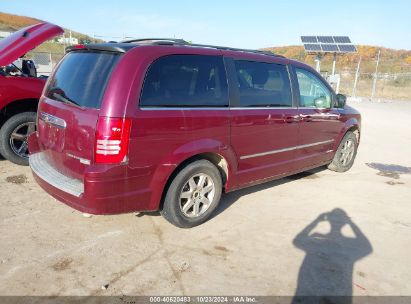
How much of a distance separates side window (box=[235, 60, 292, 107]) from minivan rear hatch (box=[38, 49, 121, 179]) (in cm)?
149

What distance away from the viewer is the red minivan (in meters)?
3.17

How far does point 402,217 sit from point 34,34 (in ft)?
18.2

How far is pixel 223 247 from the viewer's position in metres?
3.59

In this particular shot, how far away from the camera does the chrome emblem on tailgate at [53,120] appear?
347cm

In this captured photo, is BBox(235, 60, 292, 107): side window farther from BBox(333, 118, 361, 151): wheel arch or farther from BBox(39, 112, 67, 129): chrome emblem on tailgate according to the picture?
BBox(39, 112, 67, 129): chrome emblem on tailgate

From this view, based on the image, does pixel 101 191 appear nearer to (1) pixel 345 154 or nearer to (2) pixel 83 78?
(2) pixel 83 78

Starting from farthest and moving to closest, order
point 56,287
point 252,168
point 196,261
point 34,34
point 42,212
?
point 34,34 < point 252,168 < point 42,212 < point 196,261 < point 56,287

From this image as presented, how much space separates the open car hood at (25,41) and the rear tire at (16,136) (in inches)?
33.7

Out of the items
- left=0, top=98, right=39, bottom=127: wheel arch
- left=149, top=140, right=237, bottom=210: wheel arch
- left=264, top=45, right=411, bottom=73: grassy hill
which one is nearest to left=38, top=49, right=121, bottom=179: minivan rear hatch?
left=149, top=140, right=237, bottom=210: wheel arch

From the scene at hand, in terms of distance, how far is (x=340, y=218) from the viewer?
4453mm

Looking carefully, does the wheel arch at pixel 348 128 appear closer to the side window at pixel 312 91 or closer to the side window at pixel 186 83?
the side window at pixel 312 91

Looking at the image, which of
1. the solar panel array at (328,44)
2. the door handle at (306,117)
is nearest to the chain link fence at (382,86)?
the solar panel array at (328,44)

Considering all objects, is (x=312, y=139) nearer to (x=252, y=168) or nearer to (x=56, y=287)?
(x=252, y=168)

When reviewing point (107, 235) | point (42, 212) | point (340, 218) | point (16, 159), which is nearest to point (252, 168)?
point (340, 218)
